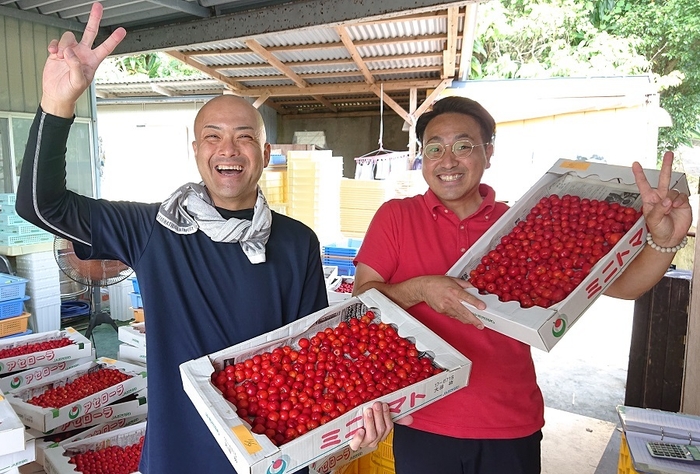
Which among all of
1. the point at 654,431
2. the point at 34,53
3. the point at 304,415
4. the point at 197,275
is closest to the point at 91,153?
the point at 34,53

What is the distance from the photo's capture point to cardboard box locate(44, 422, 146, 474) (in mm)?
2315

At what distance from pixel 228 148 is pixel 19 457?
1551mm

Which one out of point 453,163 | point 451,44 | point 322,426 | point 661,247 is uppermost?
point 451,44

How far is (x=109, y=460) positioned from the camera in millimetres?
2449

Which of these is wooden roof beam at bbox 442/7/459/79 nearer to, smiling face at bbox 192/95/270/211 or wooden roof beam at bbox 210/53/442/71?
wooden roof beam at bbox 210/53/442/71

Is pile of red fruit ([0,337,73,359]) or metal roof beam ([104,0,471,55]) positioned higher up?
metal roof beam ([104,0,471,55])

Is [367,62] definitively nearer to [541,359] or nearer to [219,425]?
[541,359]

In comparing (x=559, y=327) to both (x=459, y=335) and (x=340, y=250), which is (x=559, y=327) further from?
(x=340, y=250)

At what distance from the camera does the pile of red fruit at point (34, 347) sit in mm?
3135

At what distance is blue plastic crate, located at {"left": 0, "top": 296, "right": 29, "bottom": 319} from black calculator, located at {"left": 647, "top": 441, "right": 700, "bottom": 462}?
5.01 meters

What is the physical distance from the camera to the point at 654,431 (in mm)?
1749

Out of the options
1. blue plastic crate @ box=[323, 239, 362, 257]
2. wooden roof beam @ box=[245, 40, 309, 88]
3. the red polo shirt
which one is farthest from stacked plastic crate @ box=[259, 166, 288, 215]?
the red polo shirt

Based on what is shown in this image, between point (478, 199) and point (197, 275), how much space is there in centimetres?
103

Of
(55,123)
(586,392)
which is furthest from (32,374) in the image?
(586,392)
